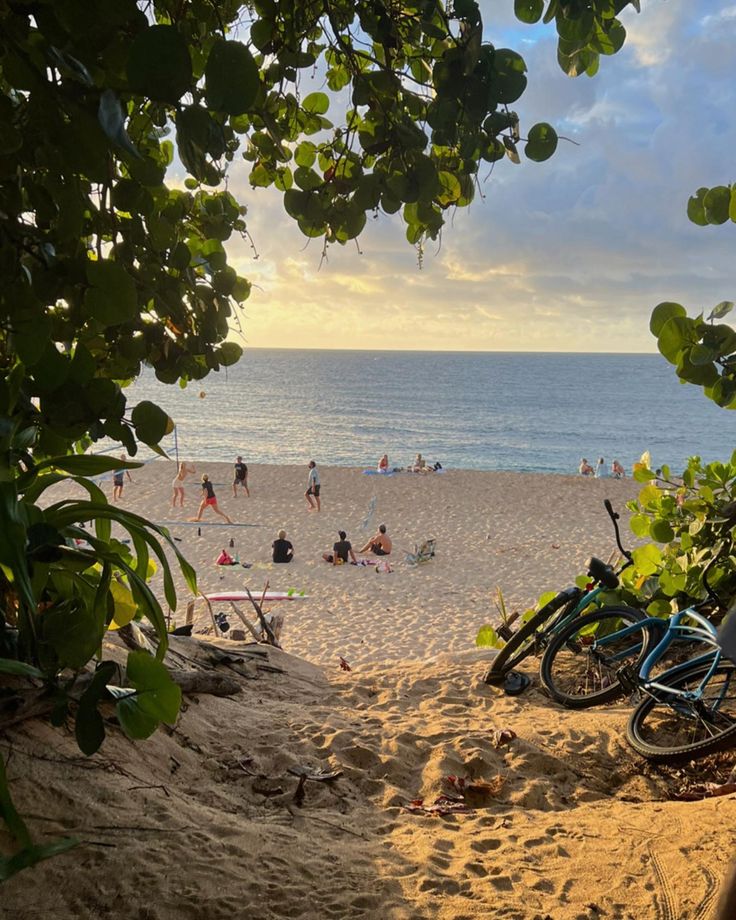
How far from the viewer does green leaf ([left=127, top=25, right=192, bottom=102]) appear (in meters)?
0.75

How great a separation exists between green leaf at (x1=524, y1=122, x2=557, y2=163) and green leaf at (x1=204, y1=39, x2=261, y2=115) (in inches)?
24.8

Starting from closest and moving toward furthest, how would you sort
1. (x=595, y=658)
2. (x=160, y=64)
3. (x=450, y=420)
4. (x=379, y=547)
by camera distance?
(x=160, y=64) → (x=595, y=658) → (x=379, y=547) → (x=450, y=420)

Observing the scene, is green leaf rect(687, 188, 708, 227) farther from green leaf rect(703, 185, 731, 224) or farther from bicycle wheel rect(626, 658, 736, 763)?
bicycle wheel rect(626, 658, 736, 763)

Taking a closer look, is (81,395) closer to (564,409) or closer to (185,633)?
(185,633)

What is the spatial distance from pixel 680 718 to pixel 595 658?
0.77m

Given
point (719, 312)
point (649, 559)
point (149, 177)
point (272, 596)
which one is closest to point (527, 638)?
point (649, 559)

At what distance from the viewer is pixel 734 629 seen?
1.98ft

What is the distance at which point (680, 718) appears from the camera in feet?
11.2

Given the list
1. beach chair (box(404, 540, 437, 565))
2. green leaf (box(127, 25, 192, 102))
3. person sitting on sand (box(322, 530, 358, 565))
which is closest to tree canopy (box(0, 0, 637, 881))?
green leaf (box(127, 25, 192, 102))

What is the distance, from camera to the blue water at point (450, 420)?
4228cm

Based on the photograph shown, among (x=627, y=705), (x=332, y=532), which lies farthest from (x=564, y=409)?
(x=627, y=705)

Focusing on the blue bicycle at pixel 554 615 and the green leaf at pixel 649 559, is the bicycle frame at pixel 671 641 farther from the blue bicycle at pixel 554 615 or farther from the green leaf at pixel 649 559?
the green leaf at pixel 649 559

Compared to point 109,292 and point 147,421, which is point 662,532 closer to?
point 147,421

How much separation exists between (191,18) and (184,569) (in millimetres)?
1604
